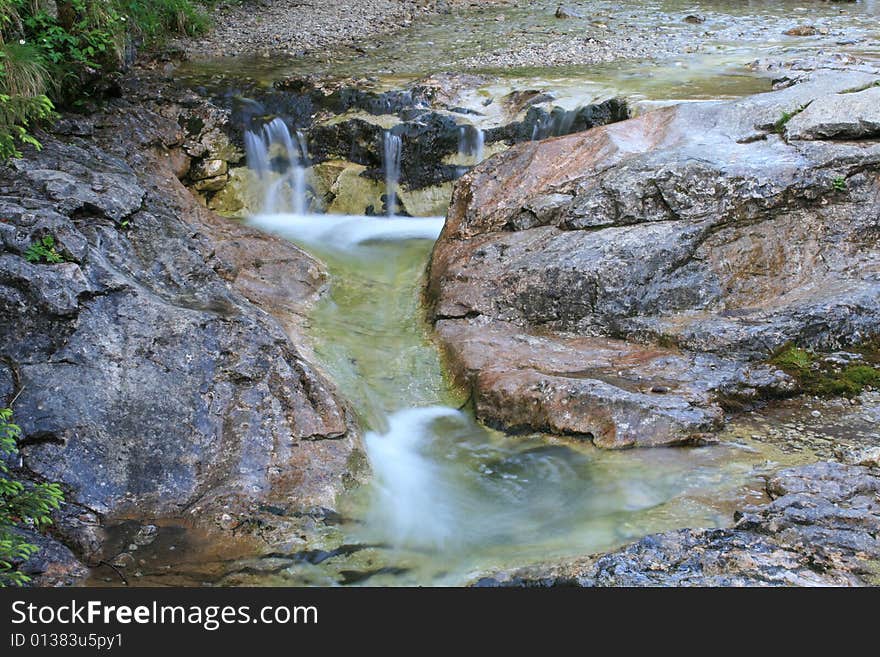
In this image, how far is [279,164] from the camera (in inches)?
456

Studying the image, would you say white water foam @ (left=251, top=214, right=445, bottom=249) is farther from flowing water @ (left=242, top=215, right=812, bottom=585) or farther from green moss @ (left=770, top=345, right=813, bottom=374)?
green moss @ (left=770, top=345, right=813, bottom=374)

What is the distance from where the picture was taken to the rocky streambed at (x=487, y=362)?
5293 millimetres

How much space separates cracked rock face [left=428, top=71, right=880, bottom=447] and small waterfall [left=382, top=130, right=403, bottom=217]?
2.57 m

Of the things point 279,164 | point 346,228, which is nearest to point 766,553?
point 346,228

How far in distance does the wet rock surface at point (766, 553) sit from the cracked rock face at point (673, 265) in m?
1.43

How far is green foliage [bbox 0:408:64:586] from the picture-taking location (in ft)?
14.0

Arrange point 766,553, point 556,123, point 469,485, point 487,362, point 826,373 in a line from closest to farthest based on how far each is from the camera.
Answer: point 766,553 → point 469,485 → point 826,373 → point 487,362 → point 556,123

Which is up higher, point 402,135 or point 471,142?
point 402,135

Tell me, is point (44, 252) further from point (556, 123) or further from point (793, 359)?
point (556, 123)

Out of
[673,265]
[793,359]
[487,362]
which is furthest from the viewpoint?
[673,265]

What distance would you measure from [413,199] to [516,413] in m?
5.20

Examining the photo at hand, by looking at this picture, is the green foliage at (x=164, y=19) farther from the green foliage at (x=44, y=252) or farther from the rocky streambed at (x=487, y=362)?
the green foliage at (x=44, y=252)

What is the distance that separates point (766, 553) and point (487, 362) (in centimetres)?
326

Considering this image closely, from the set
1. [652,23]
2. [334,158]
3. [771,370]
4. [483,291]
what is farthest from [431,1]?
[771,370]
